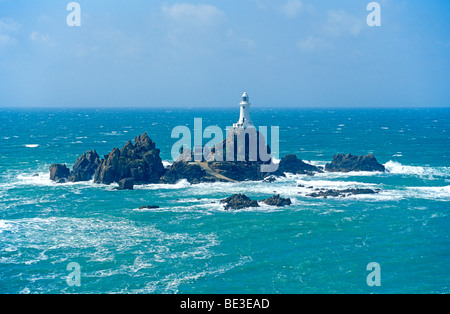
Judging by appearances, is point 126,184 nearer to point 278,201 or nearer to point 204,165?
point 204,165

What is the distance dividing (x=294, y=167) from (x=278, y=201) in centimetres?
2737

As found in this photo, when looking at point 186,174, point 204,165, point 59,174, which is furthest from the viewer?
point 204,165

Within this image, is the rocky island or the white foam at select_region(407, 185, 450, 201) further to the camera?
the rocky island

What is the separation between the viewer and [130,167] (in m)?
81.8

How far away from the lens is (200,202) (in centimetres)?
6781

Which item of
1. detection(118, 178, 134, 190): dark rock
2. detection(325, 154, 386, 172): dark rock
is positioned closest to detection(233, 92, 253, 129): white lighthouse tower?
detection(325, 154, 386, 172): dark rock

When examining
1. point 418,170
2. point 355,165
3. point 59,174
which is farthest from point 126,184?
point 418,170

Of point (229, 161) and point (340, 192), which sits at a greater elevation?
point (229, 161)

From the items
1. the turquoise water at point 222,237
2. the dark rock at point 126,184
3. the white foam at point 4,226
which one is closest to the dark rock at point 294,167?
the turquoise water at point 222,237

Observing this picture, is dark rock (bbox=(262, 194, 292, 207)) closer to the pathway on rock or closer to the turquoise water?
the turquoise water

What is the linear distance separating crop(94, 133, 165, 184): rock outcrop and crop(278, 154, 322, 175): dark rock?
24.8m

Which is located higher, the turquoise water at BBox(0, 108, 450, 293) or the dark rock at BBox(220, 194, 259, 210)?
the dark rock at BBox(220, 194, 259, 210)

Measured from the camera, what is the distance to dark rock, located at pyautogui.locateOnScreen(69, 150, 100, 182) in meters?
83.9
